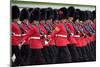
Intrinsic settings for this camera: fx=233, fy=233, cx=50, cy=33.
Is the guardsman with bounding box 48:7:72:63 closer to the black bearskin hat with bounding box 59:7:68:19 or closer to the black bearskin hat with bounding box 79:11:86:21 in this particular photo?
the black bearskin hat with bounding box 59:7:68:19

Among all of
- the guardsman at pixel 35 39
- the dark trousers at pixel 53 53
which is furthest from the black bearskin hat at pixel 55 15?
the dark trousers at pixel 53 53

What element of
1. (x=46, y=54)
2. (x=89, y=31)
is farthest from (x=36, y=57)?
(x=89, y=31)

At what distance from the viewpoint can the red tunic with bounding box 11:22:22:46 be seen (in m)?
1.92

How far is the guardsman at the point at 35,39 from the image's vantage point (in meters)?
1.98

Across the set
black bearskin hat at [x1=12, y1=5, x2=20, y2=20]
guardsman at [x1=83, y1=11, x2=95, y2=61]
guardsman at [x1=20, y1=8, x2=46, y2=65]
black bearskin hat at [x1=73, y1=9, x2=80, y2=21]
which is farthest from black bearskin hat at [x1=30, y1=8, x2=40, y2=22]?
guardsman at [x1=83, y1=11, x2=95, y2=61]

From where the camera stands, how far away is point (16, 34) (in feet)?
6.33

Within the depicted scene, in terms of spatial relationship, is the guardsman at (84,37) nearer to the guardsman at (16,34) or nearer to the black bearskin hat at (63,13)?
the black bearskin hat at (63,13)

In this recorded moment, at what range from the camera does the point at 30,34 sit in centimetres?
198

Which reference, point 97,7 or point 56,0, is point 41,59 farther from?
point 97,7

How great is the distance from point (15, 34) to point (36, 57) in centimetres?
27

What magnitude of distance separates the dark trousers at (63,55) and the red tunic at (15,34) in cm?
37

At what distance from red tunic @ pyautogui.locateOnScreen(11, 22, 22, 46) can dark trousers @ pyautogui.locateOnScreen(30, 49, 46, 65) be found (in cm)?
16
